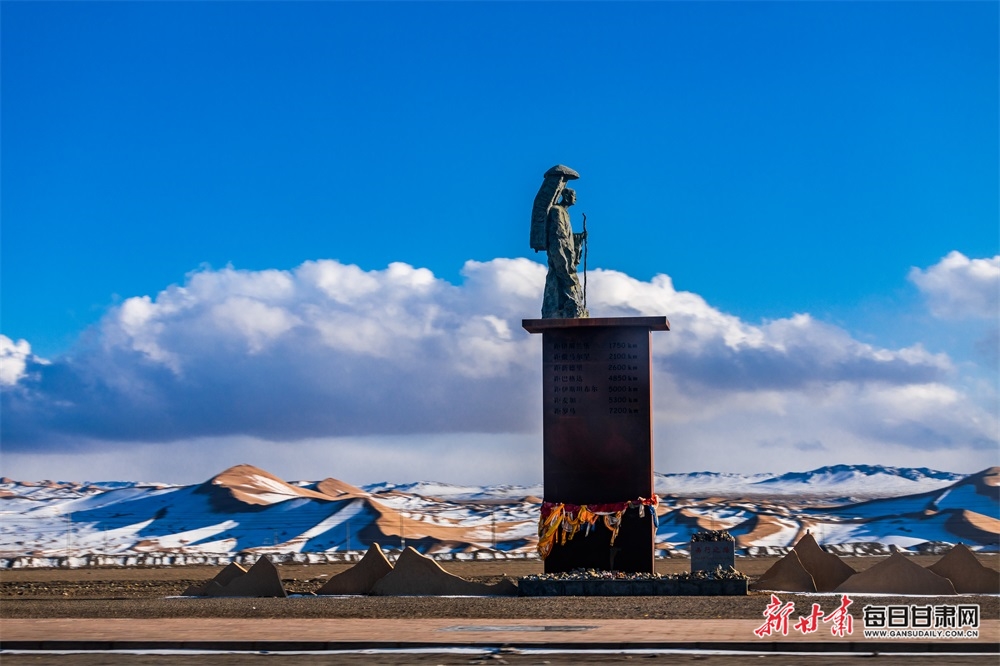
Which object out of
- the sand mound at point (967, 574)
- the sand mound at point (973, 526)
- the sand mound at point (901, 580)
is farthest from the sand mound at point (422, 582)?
the sand mound at point (973, 526)

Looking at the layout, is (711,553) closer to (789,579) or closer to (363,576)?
(789,579)

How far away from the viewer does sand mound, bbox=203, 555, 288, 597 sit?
27.7 meters

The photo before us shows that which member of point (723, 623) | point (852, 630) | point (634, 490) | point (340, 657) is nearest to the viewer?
point (340, 657)

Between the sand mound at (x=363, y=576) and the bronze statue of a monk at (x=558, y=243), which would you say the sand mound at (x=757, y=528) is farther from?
the sand mound at (x=363, y=576)

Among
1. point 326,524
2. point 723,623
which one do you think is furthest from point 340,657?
point 326,524

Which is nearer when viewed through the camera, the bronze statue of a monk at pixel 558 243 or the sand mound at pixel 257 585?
the sand mound at pixel 257 585

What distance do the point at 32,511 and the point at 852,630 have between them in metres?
59.5

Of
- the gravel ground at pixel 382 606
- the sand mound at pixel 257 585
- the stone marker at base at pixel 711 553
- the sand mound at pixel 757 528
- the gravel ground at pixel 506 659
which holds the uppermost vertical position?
the sand mound at pixel 757 528

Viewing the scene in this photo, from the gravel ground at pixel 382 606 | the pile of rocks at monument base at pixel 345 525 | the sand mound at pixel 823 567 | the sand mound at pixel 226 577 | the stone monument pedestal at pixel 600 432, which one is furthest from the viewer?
the pile of rocks at monument base at pixel 345 525

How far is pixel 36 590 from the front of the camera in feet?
111

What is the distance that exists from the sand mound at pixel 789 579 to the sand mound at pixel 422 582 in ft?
17.3

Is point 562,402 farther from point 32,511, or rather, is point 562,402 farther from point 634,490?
point 32,511

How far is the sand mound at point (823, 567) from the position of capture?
26.4 metres

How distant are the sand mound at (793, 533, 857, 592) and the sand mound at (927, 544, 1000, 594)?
1.79 metres
